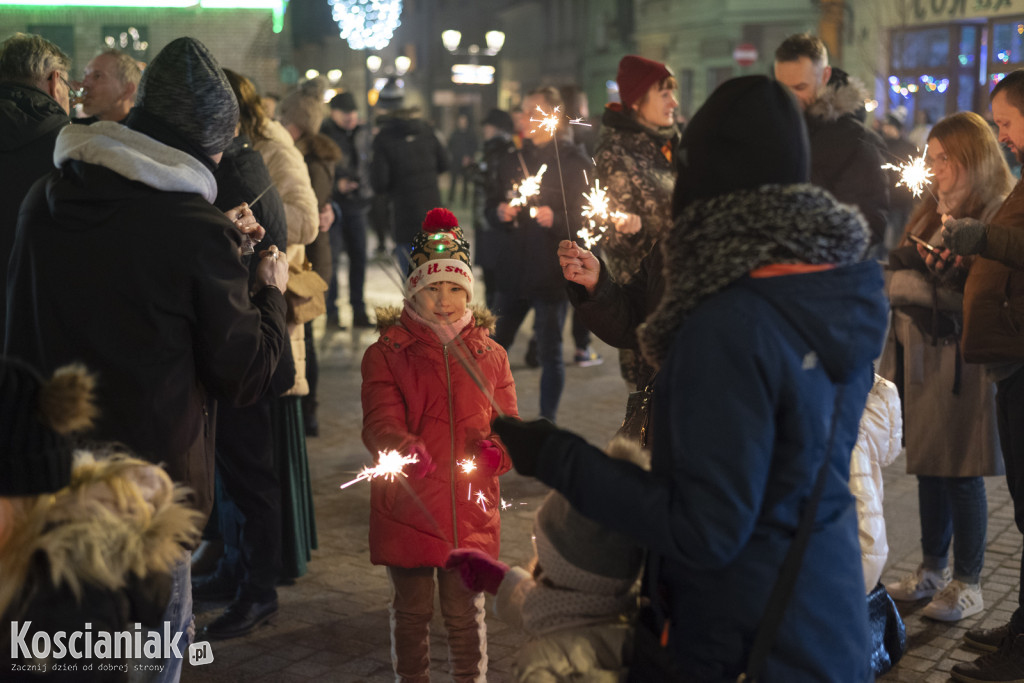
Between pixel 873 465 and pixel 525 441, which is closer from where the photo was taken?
pixel 525 441

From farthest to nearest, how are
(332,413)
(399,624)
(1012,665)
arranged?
1. (332,413)
2. (1012,665)
3. (399,624)

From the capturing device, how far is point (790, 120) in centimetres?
225

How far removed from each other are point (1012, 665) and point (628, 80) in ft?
11.3

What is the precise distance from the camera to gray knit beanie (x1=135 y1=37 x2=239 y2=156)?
317 cm

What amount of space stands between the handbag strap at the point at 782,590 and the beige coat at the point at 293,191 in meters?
3.71

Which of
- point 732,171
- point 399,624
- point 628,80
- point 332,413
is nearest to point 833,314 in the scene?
point 732,171

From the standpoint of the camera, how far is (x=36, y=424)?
7.34 feet

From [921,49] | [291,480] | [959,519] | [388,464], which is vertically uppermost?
[921,49]

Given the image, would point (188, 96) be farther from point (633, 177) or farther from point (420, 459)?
point (633, 177)

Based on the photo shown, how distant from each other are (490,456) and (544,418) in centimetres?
53

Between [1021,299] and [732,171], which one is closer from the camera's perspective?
[732,171]

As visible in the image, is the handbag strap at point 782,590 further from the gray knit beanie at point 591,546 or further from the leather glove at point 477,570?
the leather glove at point 477,570

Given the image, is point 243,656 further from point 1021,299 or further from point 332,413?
point 332,413

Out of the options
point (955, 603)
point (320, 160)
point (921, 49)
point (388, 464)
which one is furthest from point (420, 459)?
point (921, 49)
